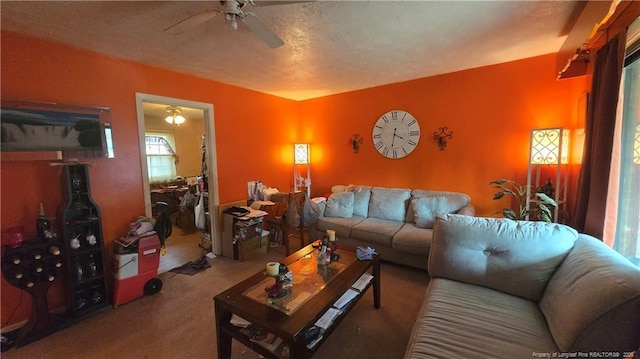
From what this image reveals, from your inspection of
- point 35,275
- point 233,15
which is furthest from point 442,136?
point 35,275

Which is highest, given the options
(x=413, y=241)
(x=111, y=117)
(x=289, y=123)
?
(x=289, y=123)

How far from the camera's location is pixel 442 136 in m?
3.27

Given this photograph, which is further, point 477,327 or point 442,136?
point 442,136

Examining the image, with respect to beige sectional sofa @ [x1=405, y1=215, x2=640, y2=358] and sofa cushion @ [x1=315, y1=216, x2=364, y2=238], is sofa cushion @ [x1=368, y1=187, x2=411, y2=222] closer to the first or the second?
sofa cushion @ [x1=315, y1=216, x2=364, y2=238]

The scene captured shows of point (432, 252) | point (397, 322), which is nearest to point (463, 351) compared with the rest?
point (432, 252)

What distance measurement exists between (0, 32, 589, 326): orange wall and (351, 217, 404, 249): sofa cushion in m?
0.83

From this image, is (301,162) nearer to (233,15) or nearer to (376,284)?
(376,284)

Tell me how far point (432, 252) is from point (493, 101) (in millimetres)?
2219

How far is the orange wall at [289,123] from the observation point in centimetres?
202

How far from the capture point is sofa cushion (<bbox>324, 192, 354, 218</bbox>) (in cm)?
341

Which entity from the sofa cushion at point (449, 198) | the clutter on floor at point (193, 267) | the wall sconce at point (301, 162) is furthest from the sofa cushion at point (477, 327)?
the wall sconce at point (301, 162)

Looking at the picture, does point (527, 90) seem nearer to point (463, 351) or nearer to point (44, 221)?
point (463, 351)

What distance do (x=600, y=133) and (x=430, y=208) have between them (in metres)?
1.54

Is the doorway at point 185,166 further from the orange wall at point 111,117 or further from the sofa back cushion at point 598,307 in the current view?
the sofa back cushion at point 598,307
